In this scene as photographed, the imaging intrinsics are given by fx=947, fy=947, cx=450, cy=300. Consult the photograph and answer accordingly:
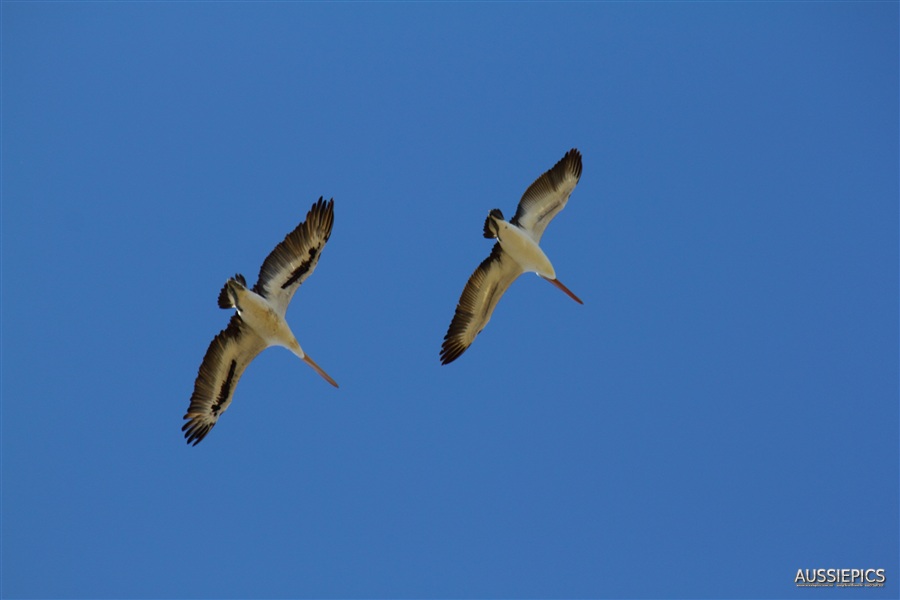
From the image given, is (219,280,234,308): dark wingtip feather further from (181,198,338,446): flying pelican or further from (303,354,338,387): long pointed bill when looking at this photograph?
(303,354,338,387): long pointed bill

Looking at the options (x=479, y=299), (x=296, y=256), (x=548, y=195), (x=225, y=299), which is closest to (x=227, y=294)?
(x=225, y=299)

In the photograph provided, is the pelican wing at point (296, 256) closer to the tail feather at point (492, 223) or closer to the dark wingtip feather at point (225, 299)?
the dark wingtip feather at point (225, 299)

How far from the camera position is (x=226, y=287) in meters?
14.7

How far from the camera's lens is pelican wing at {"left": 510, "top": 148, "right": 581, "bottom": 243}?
52.1ft

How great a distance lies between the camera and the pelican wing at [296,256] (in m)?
14.7

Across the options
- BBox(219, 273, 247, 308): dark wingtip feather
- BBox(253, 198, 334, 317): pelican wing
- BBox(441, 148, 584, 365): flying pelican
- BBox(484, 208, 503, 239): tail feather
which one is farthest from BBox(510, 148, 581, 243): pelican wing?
BBox(219, 273, 247, 308): dark wingtip feather

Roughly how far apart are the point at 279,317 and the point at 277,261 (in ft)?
2.96

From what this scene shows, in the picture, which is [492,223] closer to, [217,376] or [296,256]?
[296,256]

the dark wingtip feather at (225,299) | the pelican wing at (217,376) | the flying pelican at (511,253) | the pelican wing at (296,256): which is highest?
the flying pelican at (511,253)

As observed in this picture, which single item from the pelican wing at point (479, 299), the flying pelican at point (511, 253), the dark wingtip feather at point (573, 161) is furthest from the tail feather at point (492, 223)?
the dark wingtip feather at point (573, 161)

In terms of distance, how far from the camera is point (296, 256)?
14766 mm

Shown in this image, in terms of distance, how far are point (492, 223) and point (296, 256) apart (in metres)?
3.35

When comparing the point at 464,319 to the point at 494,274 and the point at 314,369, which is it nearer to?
the point at 494,274

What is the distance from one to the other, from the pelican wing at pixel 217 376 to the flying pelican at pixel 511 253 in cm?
362
